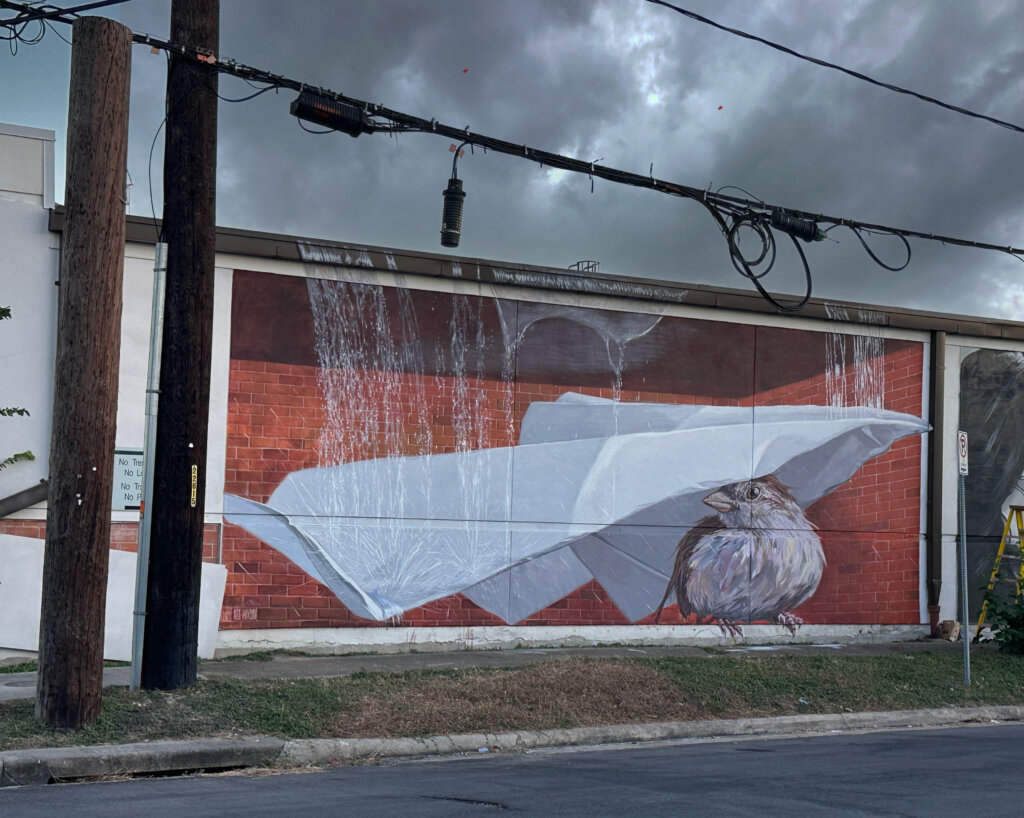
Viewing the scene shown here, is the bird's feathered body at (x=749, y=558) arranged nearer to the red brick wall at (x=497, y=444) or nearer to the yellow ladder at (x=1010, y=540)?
the red brick wall at (x=497, y=444)

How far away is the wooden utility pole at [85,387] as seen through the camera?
8305mm

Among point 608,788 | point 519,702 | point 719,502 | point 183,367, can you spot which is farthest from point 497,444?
point 608,788

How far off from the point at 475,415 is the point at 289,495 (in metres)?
2.39

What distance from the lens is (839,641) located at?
15250 millimetres

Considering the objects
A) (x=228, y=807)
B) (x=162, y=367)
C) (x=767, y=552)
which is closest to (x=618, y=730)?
(x=228, y=807)

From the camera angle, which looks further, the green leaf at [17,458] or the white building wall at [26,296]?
the white building wall at [26,296]

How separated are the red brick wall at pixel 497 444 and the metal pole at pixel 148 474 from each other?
127 inches

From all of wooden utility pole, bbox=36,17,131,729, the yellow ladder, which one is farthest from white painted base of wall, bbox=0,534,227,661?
the yellow ladder

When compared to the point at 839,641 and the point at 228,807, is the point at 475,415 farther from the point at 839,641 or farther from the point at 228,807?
the point at 228,807

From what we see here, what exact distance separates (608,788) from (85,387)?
4.62 meters

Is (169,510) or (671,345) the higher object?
(671,345)

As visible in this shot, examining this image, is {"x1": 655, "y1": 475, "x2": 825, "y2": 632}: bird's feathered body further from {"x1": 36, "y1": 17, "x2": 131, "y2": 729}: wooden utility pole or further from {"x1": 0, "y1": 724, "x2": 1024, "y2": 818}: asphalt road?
{"x1": 36, "y1": 17, "x2": 131, "y2": 729}: wooden utility pole

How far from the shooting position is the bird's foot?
15031mm

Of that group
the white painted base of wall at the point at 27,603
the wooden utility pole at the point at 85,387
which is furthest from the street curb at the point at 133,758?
the white painted base of wall at the point at 27,603
